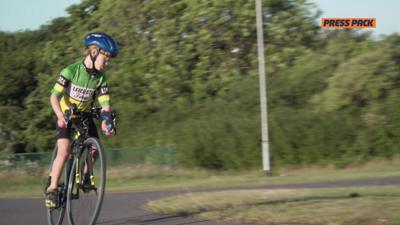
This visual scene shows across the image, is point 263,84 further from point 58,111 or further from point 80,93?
point 58,111

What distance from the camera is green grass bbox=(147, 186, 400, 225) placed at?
24.1ft

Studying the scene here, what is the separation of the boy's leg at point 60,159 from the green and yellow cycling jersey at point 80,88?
1.33ft

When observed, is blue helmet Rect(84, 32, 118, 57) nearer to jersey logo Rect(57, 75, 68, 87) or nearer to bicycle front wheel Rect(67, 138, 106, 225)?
jersey logo Rect(57, 75, 68, 87)

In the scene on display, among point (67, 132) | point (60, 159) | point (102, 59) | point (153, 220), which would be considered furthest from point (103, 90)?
point (153, 220)

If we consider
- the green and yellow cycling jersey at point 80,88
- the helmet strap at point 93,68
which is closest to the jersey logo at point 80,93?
the green and yellow cycling jersey at point 80,88

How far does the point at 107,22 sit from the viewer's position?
38594 mm

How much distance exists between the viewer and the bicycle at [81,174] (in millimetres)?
7220

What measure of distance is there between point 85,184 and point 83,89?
100 centimetres

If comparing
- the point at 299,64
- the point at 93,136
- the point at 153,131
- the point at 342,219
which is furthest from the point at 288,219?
the point at 153,131

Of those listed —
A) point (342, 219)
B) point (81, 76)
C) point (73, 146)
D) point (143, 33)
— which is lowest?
point (342, 219)

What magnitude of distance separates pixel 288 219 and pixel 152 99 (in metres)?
29.7

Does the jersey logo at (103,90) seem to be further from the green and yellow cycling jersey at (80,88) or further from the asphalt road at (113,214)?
the asphalt road at (113,214)

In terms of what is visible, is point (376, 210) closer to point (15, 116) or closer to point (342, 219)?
point (342, 219)

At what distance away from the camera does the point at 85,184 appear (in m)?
7.27
